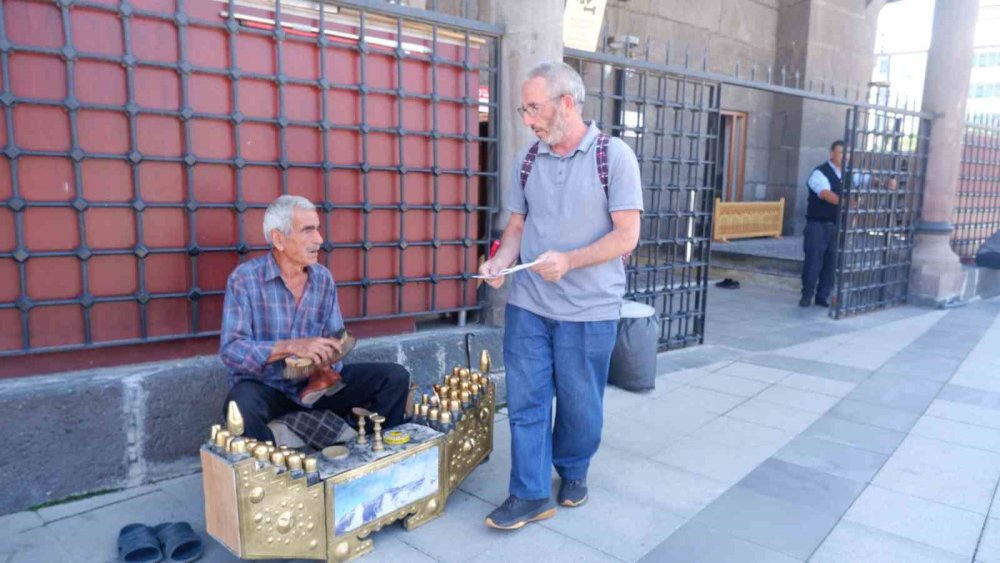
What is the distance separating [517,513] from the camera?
2777 mm

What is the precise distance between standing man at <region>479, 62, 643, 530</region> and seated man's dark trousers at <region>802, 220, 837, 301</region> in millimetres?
5473

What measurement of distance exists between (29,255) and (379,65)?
1.85m


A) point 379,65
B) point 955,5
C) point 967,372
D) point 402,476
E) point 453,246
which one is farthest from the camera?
point 955,5

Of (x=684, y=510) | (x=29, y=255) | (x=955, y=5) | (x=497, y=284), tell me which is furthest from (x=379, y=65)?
(x=955, y=5)

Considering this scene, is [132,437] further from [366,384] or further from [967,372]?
[967,372]

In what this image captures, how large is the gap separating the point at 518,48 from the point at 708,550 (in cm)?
290

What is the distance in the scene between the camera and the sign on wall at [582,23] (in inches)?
176

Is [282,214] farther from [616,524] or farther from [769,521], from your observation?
[769,521]

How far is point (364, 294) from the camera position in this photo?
3.75 metres

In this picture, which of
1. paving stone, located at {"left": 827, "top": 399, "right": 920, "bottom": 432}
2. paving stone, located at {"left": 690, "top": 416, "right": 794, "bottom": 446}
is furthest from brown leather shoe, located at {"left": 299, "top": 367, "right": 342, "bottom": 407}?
paving stone, located at {"left": 827, "top": 399, "right": 920, "bottom": 432}

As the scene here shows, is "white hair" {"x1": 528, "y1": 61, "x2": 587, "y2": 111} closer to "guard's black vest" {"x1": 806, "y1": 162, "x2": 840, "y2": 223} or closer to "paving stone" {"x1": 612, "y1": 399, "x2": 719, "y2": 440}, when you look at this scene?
"paving stone" {"x1": 612, "y1": 399, "x2": 719, "y2": 440}

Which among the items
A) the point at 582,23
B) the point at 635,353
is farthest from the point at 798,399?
the point at 582,23

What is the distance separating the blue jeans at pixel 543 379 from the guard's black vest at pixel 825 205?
5506 millimetres

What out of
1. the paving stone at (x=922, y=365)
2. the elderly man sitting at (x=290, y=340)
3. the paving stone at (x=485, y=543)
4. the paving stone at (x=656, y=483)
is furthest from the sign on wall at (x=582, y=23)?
the paving stone at (x=922, y=365)
